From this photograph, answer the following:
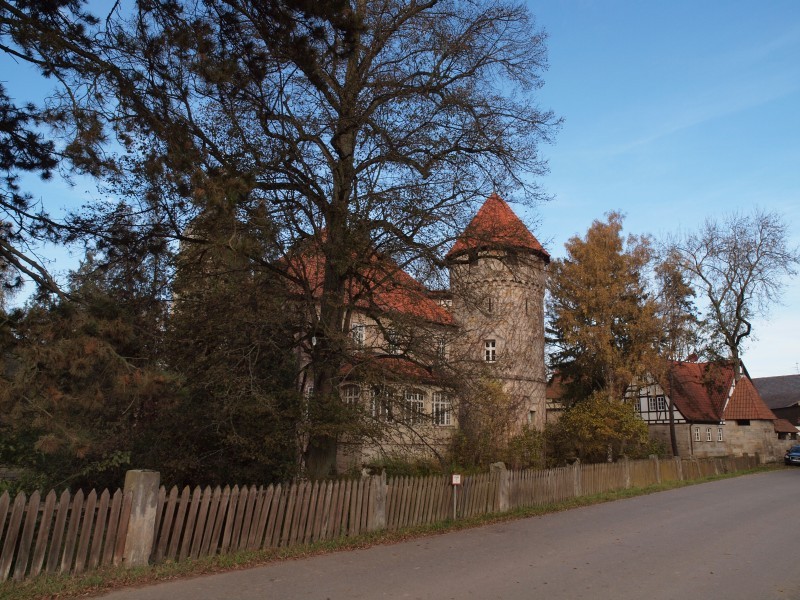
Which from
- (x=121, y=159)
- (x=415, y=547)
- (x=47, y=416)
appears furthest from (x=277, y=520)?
(x=121, y=159)

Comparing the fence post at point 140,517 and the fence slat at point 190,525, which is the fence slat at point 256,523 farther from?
the fence post at point 140,517

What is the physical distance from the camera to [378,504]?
1170 cm

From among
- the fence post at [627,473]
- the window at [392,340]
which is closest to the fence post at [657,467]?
the fence post at [627,473]

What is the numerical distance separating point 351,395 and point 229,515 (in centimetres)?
589

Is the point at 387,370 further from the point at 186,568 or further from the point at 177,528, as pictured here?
the point at 186,568

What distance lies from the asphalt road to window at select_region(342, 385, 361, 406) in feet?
10.2

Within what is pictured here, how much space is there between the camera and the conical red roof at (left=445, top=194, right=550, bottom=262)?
1398cm

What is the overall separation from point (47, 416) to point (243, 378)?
4.92 meters

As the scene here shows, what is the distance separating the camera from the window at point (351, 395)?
42.5 ft

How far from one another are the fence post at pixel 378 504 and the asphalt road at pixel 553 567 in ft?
2.74

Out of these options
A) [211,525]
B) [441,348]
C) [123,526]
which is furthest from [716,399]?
[123,526]

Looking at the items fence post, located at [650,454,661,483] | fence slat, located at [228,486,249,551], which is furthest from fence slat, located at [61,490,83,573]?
fence post, located at [650,454,661,483]

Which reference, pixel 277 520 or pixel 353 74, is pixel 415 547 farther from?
pixel 353 74

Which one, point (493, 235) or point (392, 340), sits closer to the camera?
point (392, 340)
